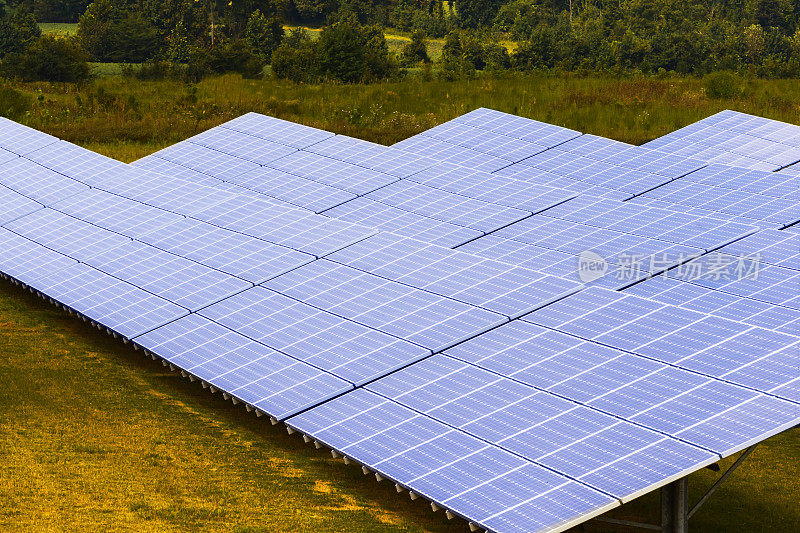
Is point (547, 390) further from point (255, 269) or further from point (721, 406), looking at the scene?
point (255, 269)

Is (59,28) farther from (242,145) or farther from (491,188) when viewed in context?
(491,188)

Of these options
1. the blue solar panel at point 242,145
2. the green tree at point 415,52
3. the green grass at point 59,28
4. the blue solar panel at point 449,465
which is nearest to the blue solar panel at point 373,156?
the blue solar panel at point 242,145

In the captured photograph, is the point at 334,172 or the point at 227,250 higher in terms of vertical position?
the point at 227,250

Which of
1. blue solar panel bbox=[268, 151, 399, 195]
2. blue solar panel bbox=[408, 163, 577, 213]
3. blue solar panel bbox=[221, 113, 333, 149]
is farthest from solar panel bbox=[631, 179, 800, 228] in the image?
blue solar panel bbox=[221, 113, 333, 149]

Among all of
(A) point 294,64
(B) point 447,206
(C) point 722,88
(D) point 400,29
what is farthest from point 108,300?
(D) point 400,29

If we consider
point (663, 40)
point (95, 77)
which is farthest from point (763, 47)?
point (95, 77)
